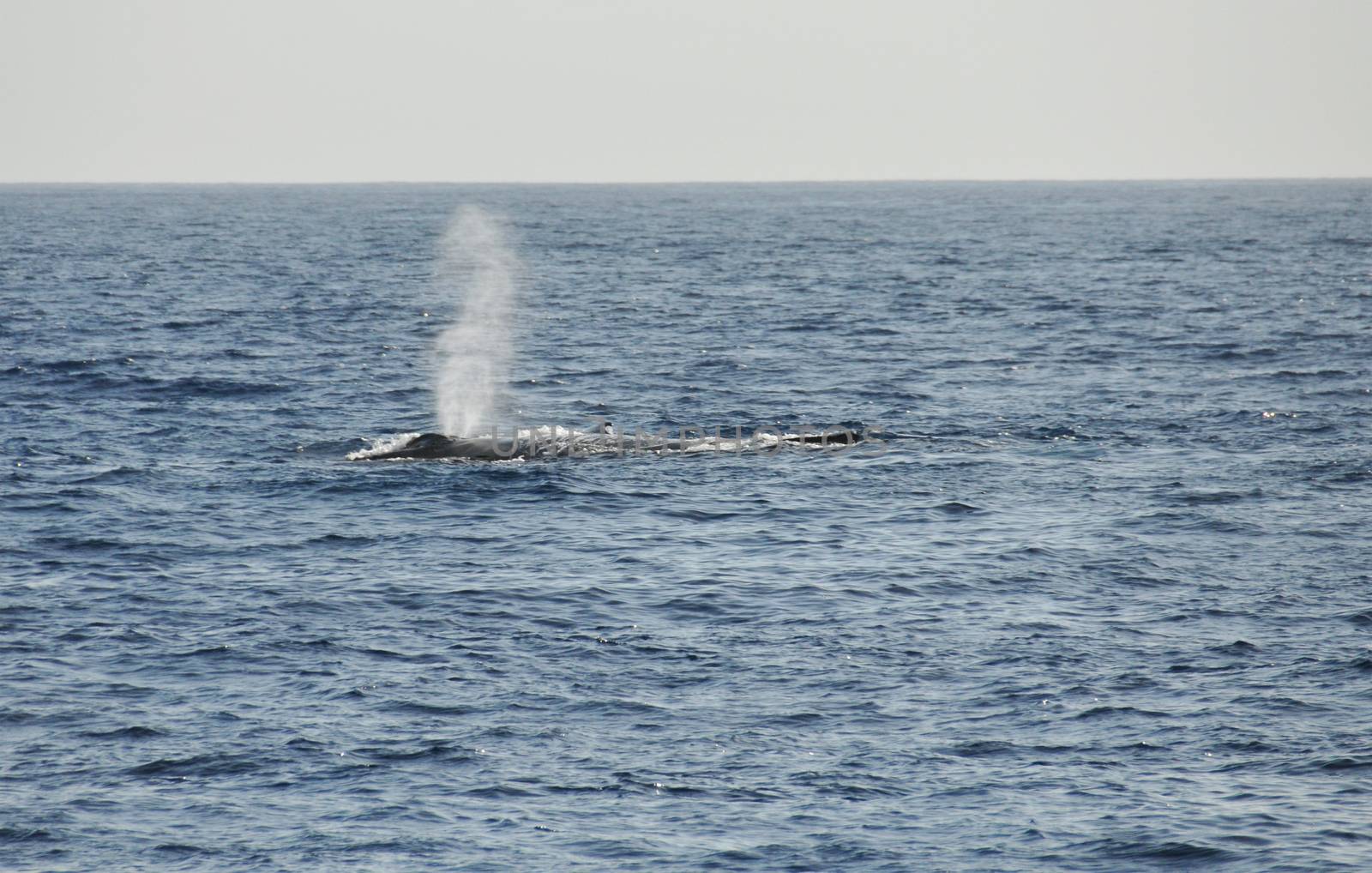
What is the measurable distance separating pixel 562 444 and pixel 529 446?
3.52 ft

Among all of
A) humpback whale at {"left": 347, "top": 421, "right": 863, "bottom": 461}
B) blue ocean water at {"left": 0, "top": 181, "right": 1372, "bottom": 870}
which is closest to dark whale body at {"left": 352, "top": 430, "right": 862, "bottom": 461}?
humpback whale at {"left": 347, "top": 421, "right": 863, "bottom": 461}

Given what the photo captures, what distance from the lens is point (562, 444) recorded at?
5075 centimetres

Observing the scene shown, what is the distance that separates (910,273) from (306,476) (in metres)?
90.6

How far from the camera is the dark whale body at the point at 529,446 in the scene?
163ft

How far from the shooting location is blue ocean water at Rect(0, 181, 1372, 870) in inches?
952

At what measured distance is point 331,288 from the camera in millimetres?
112875

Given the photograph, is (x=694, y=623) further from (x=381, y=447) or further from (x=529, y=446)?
(x=381, y=447)

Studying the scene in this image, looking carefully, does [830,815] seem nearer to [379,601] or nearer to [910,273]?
[379,601]

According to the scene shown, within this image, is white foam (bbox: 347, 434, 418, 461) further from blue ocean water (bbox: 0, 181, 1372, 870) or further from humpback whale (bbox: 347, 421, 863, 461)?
blue ocean water (bbox: 0, 181, 1372, 870)

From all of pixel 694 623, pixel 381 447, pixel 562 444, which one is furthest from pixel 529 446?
pixel 694 623

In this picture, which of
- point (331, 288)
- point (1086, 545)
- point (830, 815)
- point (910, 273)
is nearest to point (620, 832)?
point (830, 815)

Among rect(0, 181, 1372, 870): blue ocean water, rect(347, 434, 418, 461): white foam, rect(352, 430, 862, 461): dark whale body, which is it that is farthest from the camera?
rect(352, 430, 862, 461): dark whale body

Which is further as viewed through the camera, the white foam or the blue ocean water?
the white foam

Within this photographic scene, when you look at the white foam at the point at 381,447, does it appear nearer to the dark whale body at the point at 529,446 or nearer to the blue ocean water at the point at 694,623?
the dark whale body at the point at 529,446
